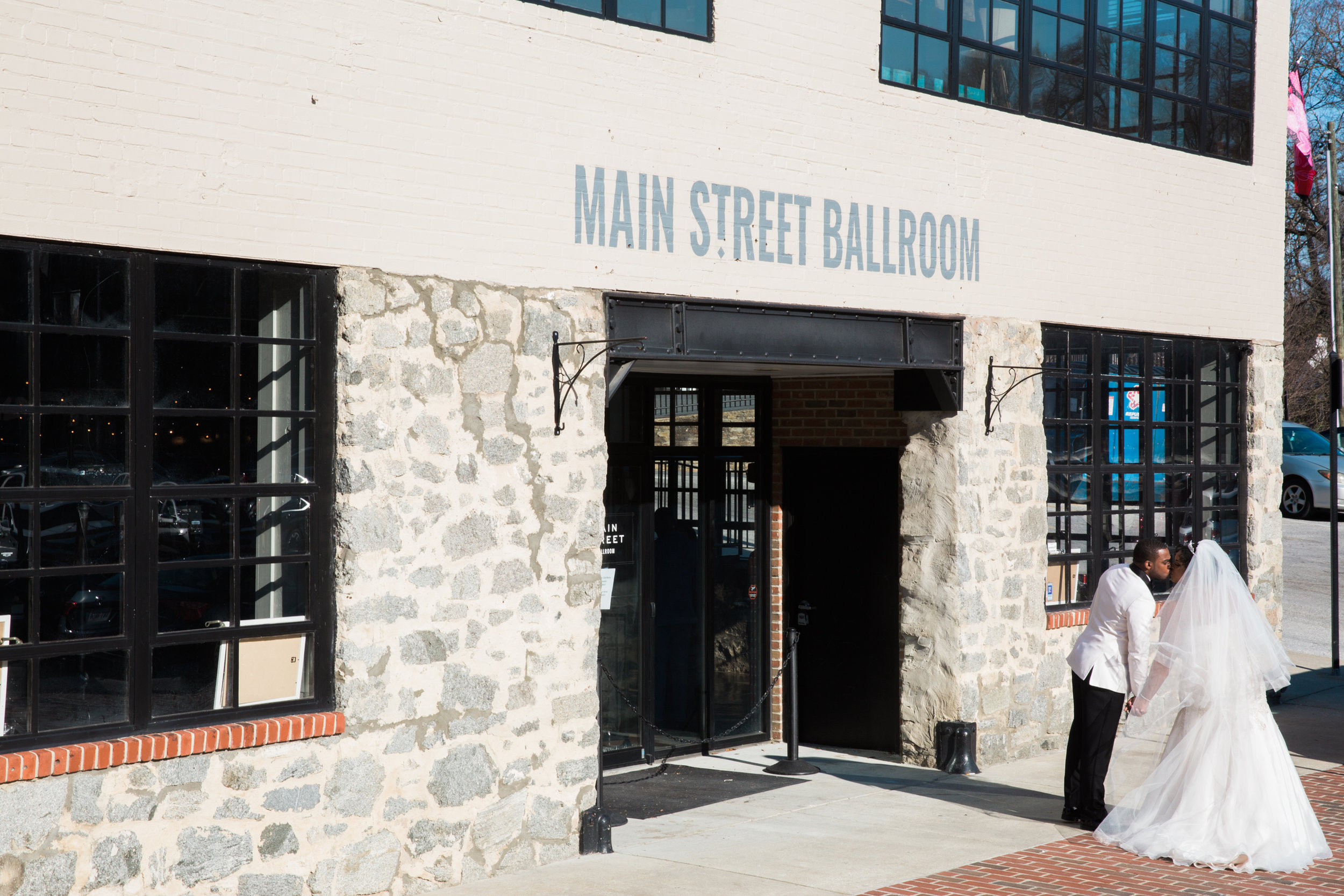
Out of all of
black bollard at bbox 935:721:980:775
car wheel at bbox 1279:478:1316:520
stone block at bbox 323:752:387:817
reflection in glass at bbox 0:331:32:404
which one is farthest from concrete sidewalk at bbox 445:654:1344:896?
car wheel at bbox 1279:478:1316:520

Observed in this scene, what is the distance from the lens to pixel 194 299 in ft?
20.1

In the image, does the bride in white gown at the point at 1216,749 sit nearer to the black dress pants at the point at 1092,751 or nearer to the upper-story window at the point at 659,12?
the black dress pants at the point at 1092,751

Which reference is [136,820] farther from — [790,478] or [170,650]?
[790,478]

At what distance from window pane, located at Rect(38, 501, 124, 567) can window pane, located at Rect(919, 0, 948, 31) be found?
6.32 meters

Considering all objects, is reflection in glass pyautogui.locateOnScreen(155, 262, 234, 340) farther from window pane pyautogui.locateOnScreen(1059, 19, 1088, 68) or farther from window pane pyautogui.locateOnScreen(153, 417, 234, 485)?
window pane pyautogui.locateOnScreen(1059, 19, 1088, 68)

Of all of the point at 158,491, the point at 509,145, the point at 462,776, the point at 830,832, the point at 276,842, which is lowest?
the point at 830,832

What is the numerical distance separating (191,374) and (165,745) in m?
1.63

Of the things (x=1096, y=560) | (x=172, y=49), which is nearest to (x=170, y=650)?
(x=172, y=49)

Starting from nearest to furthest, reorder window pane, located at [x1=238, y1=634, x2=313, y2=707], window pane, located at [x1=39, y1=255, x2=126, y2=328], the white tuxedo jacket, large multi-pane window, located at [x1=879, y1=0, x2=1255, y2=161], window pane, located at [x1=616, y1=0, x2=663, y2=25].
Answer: window pane, located at [x1=39, y1=255, x2=126, y2=328] → window pane, located at [x1=238, y1=634, x2=313, y2=707] → window pane, located at [x1=616, y1=0, x2=663, y2=25] → the white tuxedo jacket → large multi-pane window, located at [x1=879, y1=0, x2=1255, y2=161]

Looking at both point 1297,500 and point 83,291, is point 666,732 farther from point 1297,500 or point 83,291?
point 1297,500

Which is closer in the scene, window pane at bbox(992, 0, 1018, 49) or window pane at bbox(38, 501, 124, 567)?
window pane at bbox(38, 501, 124, 567)

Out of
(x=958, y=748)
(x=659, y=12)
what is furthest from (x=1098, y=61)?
(x=958, y=748)

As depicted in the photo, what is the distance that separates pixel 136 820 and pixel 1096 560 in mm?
7645

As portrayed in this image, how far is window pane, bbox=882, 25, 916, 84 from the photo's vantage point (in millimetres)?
9188
